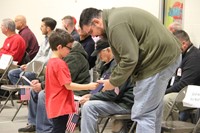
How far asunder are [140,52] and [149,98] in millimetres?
335

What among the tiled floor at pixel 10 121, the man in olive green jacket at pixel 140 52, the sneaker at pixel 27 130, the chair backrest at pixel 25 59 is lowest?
the tiled floor at pixel 10 121

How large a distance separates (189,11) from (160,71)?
2.51 meters

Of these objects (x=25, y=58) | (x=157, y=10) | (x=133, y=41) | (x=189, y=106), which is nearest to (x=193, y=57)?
(x=189, y=106)

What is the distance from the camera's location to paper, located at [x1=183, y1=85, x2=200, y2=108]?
353cm

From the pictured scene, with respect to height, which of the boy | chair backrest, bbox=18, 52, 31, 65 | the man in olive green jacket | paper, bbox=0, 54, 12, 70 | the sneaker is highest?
the man in olive green jacket

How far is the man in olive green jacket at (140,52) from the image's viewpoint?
2.59 meters

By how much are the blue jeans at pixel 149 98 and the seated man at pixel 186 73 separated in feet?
4.20

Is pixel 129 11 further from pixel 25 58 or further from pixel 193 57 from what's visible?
pixel 25 58

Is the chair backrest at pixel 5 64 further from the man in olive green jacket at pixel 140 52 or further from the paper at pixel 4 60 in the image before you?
the man in olive green jacket at pixel 140 52

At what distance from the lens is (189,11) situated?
5016mm

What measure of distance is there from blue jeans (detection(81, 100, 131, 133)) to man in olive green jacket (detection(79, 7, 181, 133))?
0.68 meters

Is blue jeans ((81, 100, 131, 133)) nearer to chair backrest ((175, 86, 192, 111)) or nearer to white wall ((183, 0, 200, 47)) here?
chair backrest ((175, 86, 192, 111))

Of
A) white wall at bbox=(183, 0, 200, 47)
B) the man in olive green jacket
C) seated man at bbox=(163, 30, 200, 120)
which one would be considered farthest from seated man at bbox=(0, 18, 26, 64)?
the man in olive green jacket

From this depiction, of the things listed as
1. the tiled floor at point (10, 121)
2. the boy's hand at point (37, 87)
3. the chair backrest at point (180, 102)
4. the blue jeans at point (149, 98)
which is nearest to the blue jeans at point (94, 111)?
the chair backrest at point (180, 102)
